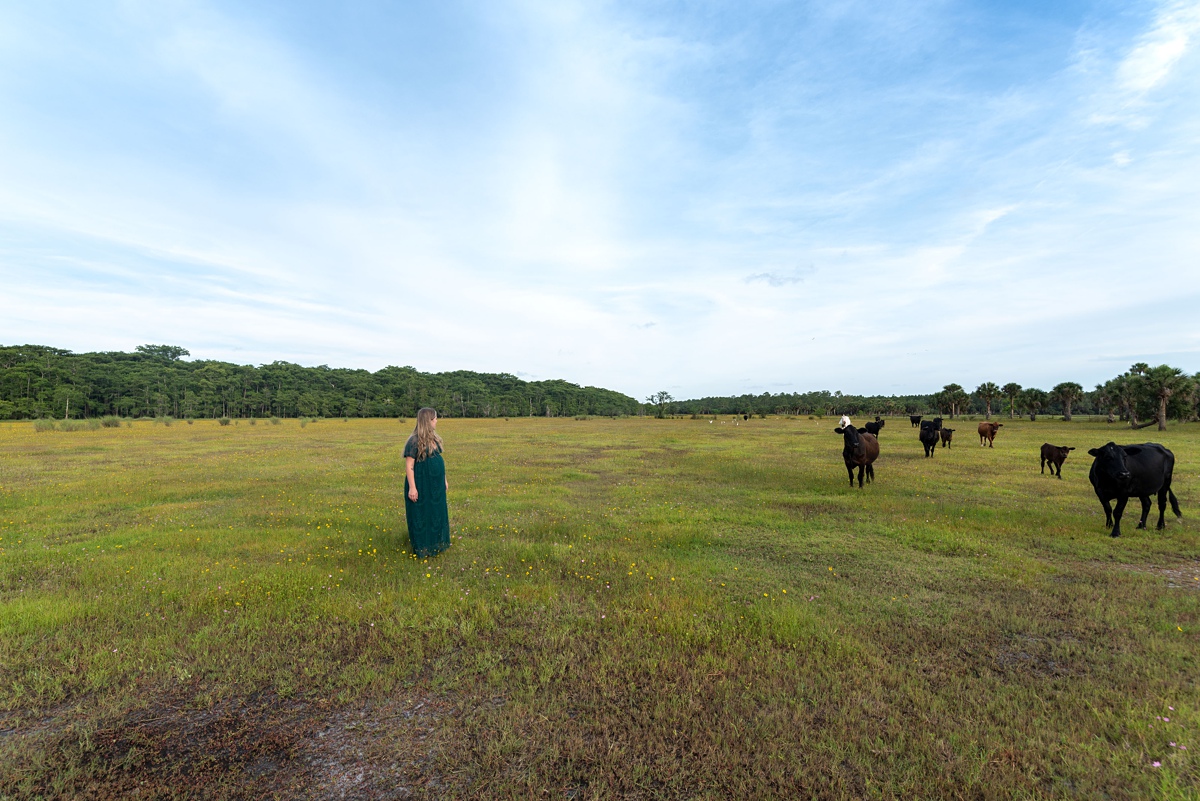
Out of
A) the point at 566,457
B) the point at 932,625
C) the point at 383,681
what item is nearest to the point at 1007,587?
the point at 932,625

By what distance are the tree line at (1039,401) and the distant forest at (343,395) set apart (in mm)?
187

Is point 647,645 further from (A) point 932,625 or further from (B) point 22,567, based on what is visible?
(B) point 22,567

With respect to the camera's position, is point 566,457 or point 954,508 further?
point 566,457

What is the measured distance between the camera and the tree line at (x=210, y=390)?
10231 cm

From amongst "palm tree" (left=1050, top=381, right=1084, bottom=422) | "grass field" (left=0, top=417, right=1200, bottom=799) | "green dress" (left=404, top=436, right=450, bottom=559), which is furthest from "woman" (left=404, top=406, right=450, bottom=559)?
"palm tree" (left=1050, top=381, right=1084, bottom=422)

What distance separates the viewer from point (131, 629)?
18.9ft

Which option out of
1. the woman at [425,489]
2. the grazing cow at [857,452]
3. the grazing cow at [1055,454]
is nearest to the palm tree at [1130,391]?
the grazing cow at [1055,454]

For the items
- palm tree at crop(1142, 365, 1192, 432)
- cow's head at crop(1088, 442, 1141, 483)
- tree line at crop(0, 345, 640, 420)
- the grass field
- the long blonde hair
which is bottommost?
the grass field

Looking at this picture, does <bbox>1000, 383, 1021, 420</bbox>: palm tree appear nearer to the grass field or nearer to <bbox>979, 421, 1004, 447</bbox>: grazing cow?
<bbox>979, 421, 1004, 447</bbox>: grazing cow

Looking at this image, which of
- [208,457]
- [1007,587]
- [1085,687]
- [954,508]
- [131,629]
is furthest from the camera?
[208,457]

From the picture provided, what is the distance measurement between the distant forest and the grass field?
66165mm

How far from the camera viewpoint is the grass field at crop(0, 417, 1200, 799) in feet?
11.6

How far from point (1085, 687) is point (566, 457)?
78.3ft

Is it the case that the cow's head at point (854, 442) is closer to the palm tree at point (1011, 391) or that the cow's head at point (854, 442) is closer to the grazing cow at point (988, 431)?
the grazing cow at point (988, 431)
